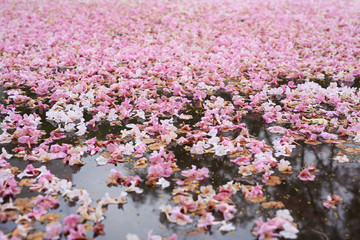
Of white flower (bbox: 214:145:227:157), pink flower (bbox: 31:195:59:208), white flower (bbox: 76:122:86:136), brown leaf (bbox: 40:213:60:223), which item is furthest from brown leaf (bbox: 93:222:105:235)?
white flower (bbox: 76:122:86:136)

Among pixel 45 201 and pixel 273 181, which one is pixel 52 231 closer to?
pixel 45 201

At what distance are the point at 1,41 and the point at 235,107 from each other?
7.58 m

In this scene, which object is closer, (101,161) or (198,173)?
(198,173)

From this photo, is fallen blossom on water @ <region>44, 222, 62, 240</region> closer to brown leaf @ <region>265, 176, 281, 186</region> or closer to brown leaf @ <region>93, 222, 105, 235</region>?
brown leaf @ <region>93, 222, 105, 235</region>

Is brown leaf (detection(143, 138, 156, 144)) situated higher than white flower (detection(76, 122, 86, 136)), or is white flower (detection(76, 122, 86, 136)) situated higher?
white flower (detection(76, 122, 86, 136))

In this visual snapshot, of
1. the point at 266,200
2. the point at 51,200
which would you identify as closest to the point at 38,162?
the point at 51,200

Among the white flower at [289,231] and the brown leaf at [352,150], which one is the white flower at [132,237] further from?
the brown leaf at [352,150]

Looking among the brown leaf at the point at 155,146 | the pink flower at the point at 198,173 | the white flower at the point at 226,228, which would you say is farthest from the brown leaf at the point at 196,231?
the brown leaf at the point at 155,146

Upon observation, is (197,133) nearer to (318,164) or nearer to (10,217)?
(318,164)

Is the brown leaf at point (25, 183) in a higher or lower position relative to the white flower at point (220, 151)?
lower

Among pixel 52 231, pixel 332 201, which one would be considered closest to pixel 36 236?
pixel 52 231

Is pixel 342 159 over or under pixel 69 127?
under

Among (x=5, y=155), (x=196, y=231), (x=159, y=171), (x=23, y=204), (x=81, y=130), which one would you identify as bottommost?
(x=196, y=231)

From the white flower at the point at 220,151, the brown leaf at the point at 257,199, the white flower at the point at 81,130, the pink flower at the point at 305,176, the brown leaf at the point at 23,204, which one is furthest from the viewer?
the white flower at the point at 81,130
